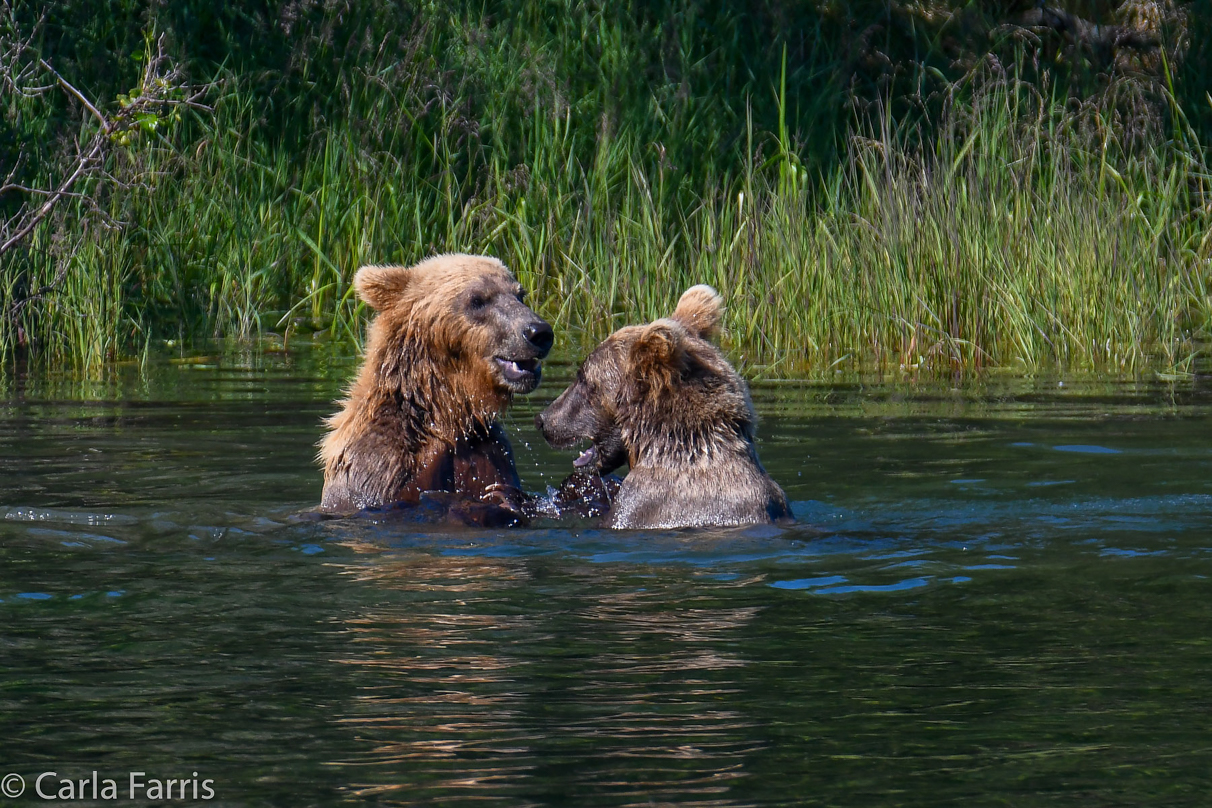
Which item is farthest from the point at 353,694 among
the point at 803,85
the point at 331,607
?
the point at 803,85

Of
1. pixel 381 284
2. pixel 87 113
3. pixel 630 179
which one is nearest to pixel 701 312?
pixel 381 284

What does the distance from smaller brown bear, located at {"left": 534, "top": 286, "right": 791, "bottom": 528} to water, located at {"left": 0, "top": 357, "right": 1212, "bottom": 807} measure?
0.77 ft

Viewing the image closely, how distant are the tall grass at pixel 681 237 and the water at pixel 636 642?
3044 mm

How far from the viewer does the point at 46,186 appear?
1320cm

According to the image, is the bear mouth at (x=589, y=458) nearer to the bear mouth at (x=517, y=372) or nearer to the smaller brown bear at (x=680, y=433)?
the smaller brown bear at (x=680, y=433)

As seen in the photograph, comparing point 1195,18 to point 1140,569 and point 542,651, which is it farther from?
point 542,651

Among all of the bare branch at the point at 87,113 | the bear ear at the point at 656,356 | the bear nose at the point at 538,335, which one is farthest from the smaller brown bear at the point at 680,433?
the bare branch at the point at 87,113

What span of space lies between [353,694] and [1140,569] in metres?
2.94

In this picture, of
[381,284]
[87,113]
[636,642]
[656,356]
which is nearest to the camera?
[636,642]

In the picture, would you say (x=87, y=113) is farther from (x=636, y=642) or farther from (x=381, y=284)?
(x=636, y=642)

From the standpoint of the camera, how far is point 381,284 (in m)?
7.90

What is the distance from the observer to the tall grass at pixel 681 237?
11805 millimetres

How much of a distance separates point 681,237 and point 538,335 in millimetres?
6599

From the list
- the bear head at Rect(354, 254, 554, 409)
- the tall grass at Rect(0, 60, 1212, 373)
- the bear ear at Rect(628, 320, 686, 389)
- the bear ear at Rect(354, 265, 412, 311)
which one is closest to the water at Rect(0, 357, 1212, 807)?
the bear ear at Rect(628, 320, 686, 389)
